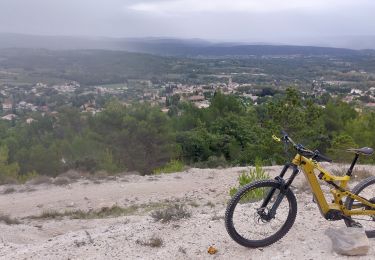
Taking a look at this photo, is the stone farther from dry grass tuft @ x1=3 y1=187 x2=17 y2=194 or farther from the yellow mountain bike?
dry grass tuft @ x1=3 y1=187 x2=17 y2=194

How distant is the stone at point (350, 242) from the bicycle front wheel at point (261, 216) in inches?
19.7

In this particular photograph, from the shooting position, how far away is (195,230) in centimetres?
525

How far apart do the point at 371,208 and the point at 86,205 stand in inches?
281

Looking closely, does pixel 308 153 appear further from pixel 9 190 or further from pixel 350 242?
pixel 9 190

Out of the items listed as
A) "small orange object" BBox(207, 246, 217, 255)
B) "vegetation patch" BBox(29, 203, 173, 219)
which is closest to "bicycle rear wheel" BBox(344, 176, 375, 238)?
"small orange object" BBox(207, 246, 217, 255)

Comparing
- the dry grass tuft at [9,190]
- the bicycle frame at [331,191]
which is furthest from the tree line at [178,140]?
the bicycle frame at [331,191]

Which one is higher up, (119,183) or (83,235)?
(83,235)

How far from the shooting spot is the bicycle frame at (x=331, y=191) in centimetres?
433

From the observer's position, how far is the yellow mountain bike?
4344 mm

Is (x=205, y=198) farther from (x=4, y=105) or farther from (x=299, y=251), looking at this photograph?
(x=4, y=105)

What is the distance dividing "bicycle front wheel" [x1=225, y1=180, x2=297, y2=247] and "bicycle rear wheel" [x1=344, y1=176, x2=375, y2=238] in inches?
22.7

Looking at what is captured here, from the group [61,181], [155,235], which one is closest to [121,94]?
[61,181]

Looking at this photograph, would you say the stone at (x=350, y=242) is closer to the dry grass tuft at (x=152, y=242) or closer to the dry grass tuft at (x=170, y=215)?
the dry grass tuft at (x=152, y=242)

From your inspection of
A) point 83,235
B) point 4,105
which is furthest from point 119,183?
point 4,105
